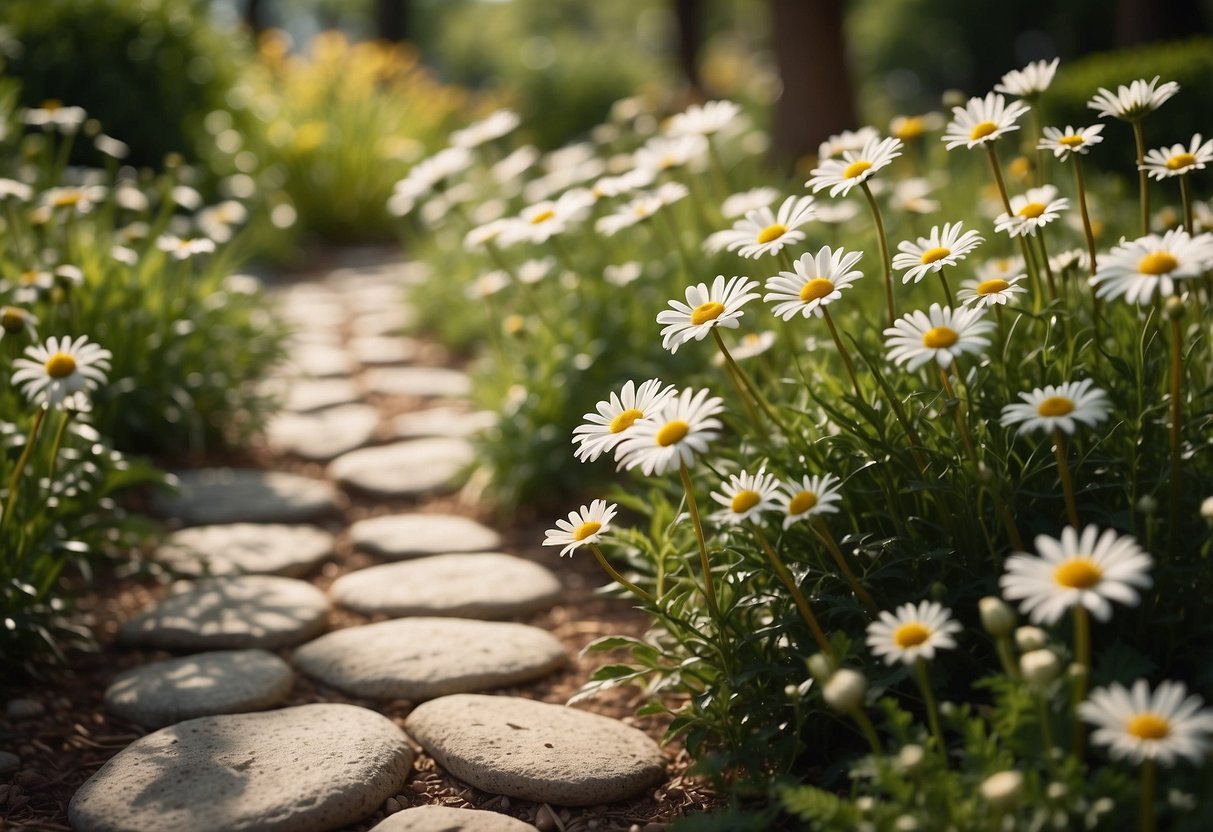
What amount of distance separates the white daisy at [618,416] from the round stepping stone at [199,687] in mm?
926

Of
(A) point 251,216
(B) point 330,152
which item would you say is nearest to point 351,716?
(A) point 251,216

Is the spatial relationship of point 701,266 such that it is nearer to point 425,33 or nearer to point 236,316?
point 236,316

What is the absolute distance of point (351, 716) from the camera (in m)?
2.15

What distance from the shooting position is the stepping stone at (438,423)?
4.04m

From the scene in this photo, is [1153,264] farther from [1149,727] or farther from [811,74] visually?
[811,74]

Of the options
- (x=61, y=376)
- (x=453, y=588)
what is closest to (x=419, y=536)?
(x=453, y=588)

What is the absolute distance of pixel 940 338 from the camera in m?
1.65

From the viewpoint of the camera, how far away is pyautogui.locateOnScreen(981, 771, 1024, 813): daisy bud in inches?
51.5

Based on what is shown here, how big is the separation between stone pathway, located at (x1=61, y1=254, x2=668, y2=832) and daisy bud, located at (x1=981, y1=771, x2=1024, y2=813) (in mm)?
783

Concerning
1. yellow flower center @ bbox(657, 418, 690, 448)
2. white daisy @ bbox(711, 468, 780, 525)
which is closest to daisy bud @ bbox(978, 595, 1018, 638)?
white daisy @ bbox(711, 468, 780, 525)

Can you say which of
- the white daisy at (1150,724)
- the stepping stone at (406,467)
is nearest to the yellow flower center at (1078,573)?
the white daisy at (1150,724)

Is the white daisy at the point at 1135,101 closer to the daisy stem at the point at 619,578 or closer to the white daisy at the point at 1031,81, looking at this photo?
the white daisy at the point at 1031,81

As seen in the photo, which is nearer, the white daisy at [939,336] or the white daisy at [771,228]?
the white daisy at [939,336]

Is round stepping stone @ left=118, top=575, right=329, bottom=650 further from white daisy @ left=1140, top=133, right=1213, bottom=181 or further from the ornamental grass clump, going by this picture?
white daisy @ left=1140, top=133, right=1213, bottom=181
